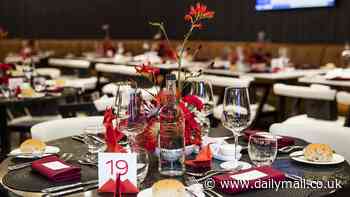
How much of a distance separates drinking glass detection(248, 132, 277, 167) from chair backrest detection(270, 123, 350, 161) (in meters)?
0.65

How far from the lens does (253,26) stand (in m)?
8.09

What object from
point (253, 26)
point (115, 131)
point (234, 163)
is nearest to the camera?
point (115, 131)

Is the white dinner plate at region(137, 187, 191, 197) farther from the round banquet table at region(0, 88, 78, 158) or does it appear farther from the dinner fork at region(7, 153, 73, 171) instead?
the round banquet table at region(0, 88, 78, 158)

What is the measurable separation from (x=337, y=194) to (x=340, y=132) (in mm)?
755

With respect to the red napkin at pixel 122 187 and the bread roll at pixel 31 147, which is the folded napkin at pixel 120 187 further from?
the bread roll at pixel 31 147

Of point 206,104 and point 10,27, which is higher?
point 10,27

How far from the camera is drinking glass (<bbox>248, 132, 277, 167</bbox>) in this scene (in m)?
1.69

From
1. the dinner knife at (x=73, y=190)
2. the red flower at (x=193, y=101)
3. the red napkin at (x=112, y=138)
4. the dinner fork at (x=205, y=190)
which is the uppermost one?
the red flower at (x=193, y=101)

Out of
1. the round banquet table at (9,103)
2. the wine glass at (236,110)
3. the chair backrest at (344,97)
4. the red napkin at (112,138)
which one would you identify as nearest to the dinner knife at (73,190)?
the red napkin at (112,138)

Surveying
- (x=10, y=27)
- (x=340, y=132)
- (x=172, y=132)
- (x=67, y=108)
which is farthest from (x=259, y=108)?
(x=10, y=27)

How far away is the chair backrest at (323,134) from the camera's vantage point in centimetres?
223

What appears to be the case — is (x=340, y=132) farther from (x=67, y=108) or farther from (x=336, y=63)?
(x=336, y=63)

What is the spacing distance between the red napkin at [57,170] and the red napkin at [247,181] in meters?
0.47

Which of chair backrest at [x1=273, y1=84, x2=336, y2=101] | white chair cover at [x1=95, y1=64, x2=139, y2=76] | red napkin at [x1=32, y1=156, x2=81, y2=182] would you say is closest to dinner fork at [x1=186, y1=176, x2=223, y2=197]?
red napkin at [x1=32, y1=156, x2=81, y2=182]
